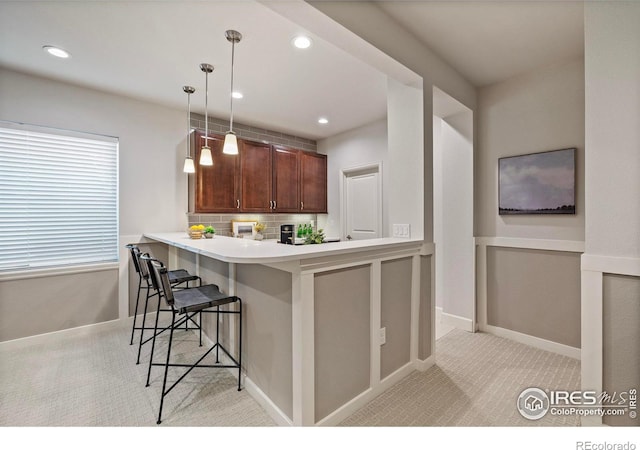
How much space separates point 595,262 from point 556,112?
1.78m

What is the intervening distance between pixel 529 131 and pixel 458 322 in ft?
7.03

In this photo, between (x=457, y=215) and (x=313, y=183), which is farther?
(x=313, y=183)

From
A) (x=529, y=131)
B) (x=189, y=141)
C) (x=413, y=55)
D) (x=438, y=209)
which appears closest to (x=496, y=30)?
(x=413, y=55)

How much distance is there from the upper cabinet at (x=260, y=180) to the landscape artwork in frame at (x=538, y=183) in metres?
2.83

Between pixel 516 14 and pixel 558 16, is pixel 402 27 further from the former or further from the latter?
pixel 558 16

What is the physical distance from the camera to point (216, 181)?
12.0 ft

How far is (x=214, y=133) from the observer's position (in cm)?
380

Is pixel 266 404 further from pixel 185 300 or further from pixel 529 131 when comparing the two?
pixel 529 131

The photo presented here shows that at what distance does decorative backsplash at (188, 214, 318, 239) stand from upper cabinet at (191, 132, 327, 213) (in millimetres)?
302

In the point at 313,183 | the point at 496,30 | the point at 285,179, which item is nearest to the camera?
the point at 496,30

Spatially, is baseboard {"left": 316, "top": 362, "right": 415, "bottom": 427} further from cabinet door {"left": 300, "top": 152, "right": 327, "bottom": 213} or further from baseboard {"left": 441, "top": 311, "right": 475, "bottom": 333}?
cabinet door {"left": 300, "top": 152, "right": 327, "bottom": 213}

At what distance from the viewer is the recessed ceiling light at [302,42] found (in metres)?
2.16

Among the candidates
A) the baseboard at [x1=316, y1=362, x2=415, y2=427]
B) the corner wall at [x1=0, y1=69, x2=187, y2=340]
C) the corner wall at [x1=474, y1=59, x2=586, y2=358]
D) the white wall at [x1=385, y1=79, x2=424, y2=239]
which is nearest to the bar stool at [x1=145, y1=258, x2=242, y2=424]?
the baseboard at [x1=316, y1=362, x2=415, y2=427]

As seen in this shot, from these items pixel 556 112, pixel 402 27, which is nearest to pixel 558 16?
pixel 556 112
